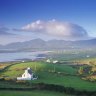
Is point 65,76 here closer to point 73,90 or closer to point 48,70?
point 48,70

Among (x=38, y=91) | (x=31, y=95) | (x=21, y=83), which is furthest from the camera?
(x=21, y=83)

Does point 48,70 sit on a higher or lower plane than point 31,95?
higher

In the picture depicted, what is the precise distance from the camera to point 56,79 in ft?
244

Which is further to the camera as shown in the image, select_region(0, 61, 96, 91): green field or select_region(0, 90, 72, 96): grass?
select_region(0, 61, 96, 91): green field

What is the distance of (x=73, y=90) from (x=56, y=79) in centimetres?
1800

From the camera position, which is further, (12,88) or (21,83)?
(21,83)

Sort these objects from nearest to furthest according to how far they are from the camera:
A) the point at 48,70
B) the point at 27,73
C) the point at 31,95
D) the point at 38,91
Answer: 1. the point at 31,95
2. the point at 38,91
3. the point at 27,73
4. the point at 48,70

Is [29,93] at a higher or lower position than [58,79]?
lower

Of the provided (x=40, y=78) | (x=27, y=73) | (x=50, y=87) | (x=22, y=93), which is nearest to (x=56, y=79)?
(x=40, y=78)

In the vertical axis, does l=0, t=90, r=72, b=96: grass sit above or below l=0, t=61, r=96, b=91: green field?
below

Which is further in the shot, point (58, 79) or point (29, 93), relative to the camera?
point (58, 79)

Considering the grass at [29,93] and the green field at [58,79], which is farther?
the green field at [58,79]

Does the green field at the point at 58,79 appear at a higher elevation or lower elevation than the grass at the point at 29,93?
higher

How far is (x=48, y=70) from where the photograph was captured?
9156 cm
